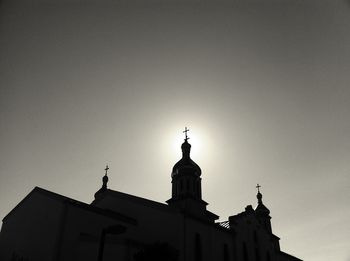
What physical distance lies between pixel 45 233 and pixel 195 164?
65.3 feet

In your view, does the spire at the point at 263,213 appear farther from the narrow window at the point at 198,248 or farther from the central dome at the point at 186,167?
the narrow window at the point at 198,248

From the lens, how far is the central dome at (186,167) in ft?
129

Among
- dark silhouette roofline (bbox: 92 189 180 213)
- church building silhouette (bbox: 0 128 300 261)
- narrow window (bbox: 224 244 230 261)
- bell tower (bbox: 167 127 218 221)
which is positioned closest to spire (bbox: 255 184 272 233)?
church building silhouette (bbox: 0 128 300 261)

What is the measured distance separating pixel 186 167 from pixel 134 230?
10.9m

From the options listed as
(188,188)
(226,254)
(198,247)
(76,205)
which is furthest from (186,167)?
(76,205)

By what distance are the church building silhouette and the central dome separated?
0.12 metres

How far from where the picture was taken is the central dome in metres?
39.4

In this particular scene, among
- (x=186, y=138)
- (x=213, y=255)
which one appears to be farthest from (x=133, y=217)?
(x=186, y=138)

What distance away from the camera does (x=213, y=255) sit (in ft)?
103

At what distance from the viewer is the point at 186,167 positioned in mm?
39656

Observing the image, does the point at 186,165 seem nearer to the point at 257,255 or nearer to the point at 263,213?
the point at 257,255

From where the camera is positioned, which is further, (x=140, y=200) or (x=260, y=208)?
(x=260, y=208)

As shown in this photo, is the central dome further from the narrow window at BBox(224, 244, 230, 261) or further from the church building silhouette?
the narrow window at BBox(224, 244, 230, 261)

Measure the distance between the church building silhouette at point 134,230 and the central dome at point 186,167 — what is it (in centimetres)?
12
